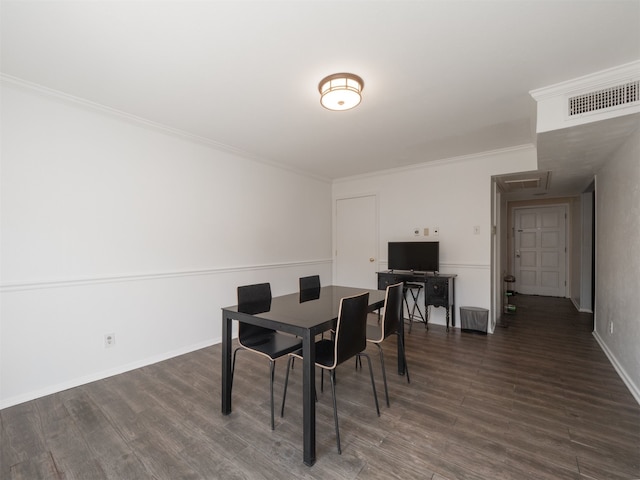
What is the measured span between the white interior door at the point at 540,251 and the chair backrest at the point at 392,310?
6114mm

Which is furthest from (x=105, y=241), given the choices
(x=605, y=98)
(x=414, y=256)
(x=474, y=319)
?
(x=474, y=319)

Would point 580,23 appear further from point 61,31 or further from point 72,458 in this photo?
point 72,458

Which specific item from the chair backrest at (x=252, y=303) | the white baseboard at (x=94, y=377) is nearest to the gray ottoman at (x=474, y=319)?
the chair backrest at (x=252, y=303)

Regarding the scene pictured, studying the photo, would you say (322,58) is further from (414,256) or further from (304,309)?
(414,256)

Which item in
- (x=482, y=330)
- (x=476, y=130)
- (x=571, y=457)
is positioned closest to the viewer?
(x=571, y=457)

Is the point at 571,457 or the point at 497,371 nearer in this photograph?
the point at 571,457

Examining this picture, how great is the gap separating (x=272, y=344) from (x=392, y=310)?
101cm

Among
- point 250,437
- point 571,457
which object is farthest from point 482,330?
point 250,437

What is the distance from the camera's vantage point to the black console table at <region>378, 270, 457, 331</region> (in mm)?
4105

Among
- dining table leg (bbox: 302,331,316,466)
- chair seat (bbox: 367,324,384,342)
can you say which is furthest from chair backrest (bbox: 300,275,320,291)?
dining table leg (bbox: 302,331,316,466)

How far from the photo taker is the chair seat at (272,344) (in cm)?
210

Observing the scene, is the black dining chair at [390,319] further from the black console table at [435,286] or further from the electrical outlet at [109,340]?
Result: the electrical outlet at [109,340]

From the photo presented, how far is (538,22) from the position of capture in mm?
1698

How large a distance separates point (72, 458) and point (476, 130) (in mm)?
4363
